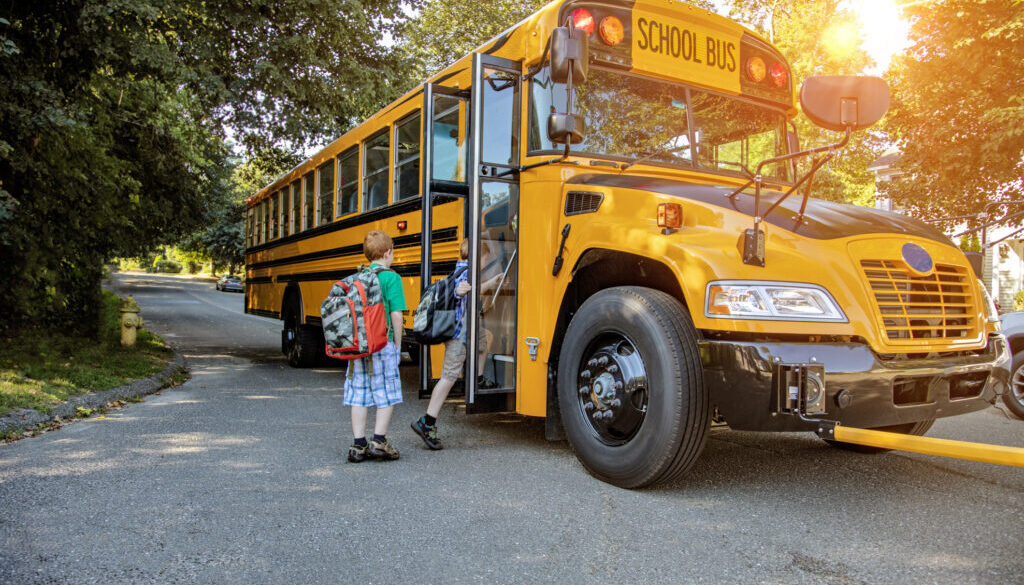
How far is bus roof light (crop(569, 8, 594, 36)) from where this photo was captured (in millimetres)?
4504

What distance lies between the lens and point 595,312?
4035 mm

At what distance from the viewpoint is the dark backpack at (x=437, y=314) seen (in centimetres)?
482

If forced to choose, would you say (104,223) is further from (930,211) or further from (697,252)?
(930,211)

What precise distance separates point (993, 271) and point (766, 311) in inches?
1074

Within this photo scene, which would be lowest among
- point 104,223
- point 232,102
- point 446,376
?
point 446,376

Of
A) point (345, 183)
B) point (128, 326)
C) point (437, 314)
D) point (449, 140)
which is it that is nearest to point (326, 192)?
point (345, 183)

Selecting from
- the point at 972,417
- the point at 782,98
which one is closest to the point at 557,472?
the point at 782,98

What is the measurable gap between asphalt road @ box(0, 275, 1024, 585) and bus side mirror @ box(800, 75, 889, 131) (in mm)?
1827

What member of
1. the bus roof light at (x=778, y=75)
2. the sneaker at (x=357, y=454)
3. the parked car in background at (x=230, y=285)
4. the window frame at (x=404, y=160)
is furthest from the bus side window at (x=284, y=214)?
the parked car in background at (x=230, y=285)

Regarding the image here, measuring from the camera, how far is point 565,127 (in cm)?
411

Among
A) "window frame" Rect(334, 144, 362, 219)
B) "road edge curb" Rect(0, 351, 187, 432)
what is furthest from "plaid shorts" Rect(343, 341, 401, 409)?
"window frame" Rect(334, 144, 362, 219)

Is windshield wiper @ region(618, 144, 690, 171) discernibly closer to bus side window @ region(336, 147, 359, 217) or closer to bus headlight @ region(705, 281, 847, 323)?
bus headlight @ region(705, 281, 847, 323)

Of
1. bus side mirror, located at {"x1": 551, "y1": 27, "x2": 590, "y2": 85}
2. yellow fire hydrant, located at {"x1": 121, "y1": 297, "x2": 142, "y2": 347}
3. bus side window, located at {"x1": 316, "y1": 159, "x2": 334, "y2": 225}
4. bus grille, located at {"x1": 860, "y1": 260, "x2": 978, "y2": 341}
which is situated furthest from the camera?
yellow fire hydrant, located at {"x1": 121, "y1": 297, "x2": 142, "y2": 347}

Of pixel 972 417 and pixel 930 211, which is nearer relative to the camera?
pixel 972 417
